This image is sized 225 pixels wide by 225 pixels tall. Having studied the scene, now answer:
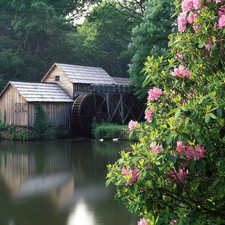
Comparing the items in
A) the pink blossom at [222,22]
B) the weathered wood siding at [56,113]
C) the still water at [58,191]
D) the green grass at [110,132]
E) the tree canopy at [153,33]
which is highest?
the tree canopy at [153,33]

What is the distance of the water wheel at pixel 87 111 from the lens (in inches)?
866

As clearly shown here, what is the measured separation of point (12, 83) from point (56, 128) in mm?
3589

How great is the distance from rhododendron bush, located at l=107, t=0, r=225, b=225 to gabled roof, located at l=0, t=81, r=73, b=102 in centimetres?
1824

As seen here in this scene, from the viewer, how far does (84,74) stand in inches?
974

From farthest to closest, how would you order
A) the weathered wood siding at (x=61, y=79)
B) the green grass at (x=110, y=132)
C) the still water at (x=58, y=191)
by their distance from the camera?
the weathered wood siding at (x=61, y=79) < the green grass at (x=110, y=132) < the still water at (x=58, y=191)

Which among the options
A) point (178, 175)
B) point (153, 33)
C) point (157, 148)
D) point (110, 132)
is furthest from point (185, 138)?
point (110, 132)

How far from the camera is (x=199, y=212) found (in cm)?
269

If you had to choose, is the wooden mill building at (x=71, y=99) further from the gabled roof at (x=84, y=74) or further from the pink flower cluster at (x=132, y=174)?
the pink flower cluster at (x=132, y=174)

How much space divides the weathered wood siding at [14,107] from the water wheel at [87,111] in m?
2.88

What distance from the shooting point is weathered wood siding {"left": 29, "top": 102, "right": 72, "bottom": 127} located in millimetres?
20981

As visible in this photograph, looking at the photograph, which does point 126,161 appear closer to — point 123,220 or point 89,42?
point 123,220

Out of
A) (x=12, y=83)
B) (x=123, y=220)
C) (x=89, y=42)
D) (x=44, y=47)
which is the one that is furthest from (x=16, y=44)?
(x=123, y=220)

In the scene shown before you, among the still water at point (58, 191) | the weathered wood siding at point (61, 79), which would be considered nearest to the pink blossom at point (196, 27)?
the still water at point (58, 191)

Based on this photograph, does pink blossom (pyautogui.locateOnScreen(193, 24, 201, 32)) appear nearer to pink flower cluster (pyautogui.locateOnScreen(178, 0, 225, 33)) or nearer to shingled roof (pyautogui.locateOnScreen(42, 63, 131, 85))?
pink flower cluster (pyautogui.locateOnScreen(178, 0, 225, 33))
